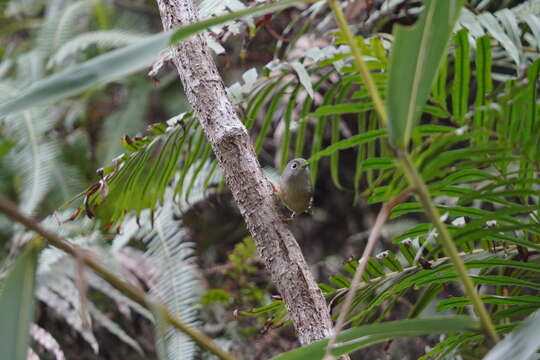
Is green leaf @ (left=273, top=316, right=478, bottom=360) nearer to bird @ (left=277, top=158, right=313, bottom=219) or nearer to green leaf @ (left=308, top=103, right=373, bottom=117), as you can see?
bird @ (left=277, top=158, right=313, bottom=219)

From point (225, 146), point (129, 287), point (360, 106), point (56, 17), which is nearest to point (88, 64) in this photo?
point (129, 287)

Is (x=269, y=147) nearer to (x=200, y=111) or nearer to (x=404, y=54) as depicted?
(x=200, y=111)

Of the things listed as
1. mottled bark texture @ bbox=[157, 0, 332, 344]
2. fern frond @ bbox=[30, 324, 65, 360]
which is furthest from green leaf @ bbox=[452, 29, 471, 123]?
fern frond @ bbox=[30, 324, 65, 360]

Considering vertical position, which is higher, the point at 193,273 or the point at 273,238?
the point at 193,273

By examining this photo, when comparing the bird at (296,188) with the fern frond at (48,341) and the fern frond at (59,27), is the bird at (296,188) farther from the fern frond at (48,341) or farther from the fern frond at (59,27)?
the fern frond at (59,27)

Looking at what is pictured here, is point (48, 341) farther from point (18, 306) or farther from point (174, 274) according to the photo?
point (18, 306)

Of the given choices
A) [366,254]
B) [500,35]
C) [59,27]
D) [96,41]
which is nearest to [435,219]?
[366,254]
